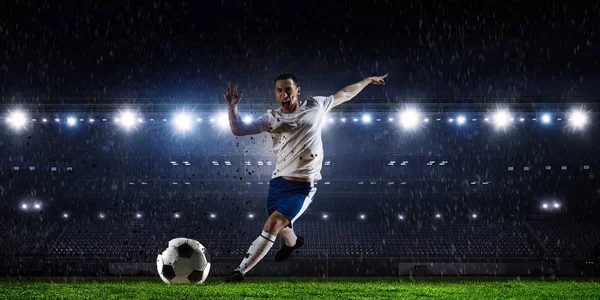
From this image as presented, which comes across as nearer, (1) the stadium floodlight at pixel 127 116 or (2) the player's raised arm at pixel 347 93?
(2) the player's raised arm at pixel 347 93

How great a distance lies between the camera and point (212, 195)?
1137 inches

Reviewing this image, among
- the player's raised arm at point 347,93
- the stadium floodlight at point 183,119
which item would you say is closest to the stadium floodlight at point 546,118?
the stadium floodlight at point 183,119

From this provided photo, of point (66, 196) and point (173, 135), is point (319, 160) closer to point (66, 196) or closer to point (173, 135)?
point (173, 135)

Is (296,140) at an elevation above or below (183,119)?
below

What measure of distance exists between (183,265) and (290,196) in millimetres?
1724

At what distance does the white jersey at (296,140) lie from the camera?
5711 mm

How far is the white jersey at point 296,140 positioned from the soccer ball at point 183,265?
1582 mm

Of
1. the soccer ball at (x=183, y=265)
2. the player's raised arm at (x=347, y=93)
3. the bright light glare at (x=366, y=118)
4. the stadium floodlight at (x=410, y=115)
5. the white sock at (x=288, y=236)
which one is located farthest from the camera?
the bright light glare at (x=366, y=118)

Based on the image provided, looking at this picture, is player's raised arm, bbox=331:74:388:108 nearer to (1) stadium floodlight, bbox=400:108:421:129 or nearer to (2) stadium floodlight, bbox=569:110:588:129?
(1) stadium floodlight, bbox=400:108:421:129

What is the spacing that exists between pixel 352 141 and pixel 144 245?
10803 millimetres

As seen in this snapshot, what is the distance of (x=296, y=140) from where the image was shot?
5.71 meters

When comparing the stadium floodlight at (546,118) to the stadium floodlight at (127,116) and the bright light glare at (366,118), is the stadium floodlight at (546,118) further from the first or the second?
the stadium floodlight at (127,116)

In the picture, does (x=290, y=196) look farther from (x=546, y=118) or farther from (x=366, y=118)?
(x=546, y=118)

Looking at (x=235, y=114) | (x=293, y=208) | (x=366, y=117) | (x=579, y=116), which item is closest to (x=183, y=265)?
(x=293, y=208)
